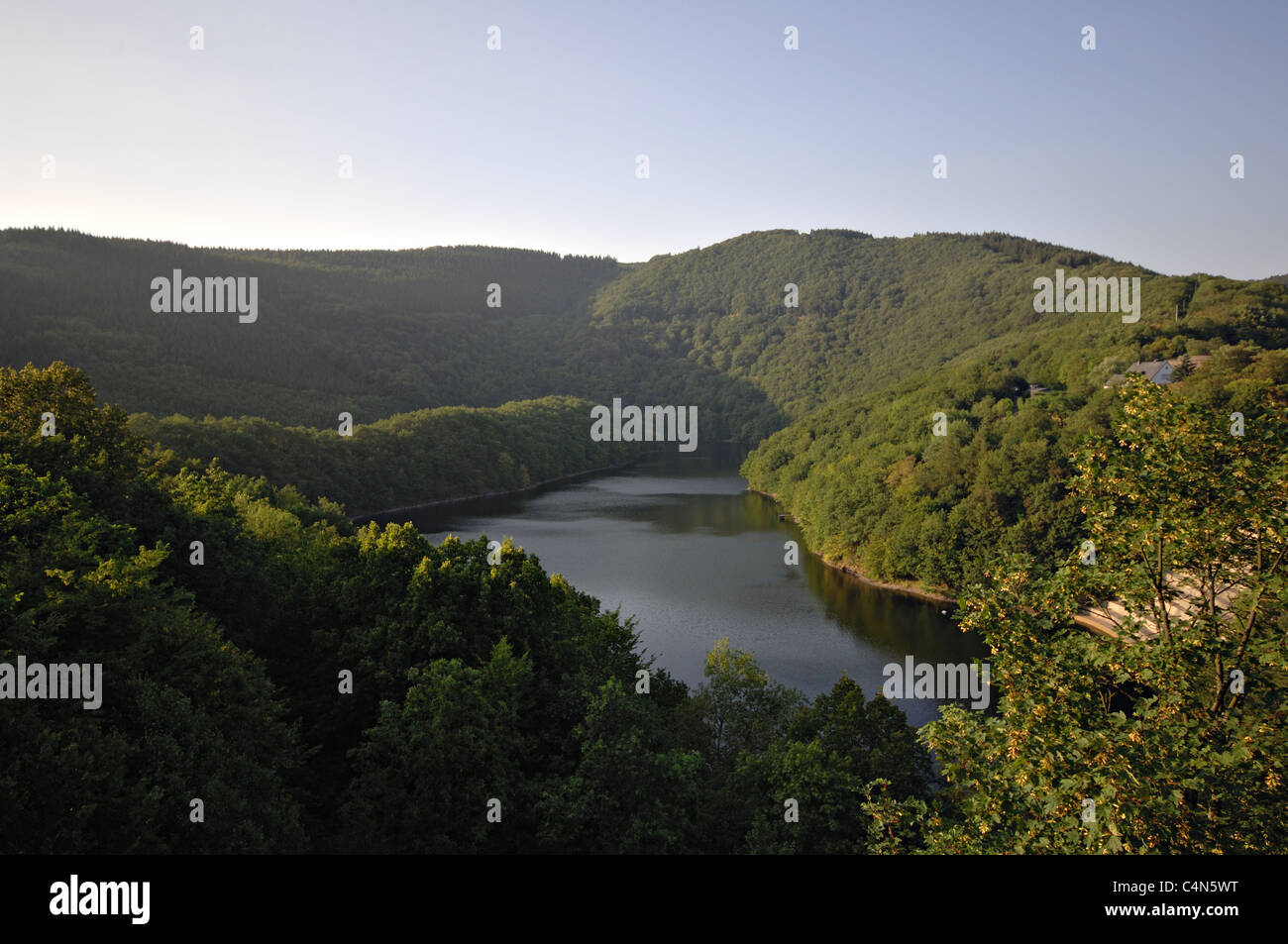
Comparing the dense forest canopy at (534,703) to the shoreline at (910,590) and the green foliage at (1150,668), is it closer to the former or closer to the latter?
the green foliage at (1150,668)

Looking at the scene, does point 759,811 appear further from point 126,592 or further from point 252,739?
point 126,592

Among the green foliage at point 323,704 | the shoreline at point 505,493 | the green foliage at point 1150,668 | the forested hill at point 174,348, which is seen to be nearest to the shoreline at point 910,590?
the green foliage at point 323,704

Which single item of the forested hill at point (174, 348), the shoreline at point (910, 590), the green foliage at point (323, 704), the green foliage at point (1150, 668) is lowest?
the shoreline at point (910, 590)

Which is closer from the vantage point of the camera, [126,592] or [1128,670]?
[1128,670]

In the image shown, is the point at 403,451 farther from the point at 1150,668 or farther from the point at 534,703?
the point at 1150,668

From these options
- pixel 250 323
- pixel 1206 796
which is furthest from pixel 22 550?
pixel 250 323

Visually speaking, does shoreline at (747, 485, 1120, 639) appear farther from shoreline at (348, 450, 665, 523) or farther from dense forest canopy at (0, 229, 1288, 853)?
shoreline at (348, 450, 665, 523)

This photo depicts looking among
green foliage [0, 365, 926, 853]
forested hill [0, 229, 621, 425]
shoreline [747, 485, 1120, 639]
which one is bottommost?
shoreline [747, 485, 1120, 639]

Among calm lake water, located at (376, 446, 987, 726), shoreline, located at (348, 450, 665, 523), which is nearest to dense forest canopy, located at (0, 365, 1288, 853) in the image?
calm lake water, located at (376, 446, 987, 726)
